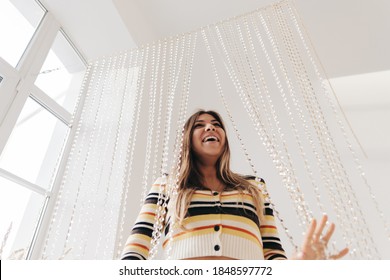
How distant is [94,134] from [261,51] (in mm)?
1491

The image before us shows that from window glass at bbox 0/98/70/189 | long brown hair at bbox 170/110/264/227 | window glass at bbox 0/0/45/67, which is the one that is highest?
window glass at bbox 0/0/45/67

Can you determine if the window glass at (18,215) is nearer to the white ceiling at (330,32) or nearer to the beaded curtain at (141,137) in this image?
the beaded curtain at (141,137)

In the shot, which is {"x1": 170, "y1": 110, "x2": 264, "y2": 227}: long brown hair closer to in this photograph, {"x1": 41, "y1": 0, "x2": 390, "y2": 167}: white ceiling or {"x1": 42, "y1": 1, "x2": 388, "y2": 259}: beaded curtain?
{"x1": 42, "y1": 1, "x2": 388, "y2": 259}: beaded curtain

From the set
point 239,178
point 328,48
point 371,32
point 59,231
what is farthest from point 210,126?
point 371,32

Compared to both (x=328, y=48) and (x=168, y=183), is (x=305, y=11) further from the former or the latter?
(x=168, y=183)

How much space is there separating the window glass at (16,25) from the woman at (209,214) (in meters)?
1.14

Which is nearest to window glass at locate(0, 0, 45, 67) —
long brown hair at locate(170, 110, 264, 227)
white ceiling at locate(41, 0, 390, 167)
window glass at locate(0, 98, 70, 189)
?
white ceiling at locate(41, 0, 390, 167)

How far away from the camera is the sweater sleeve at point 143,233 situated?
765mm

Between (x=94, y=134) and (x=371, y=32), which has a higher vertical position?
(x=371, y=32)

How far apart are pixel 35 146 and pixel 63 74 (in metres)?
0.57

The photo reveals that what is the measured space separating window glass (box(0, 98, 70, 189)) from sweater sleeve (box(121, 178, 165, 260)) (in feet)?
2.56

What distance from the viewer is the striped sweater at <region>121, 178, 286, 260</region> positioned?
0.73m

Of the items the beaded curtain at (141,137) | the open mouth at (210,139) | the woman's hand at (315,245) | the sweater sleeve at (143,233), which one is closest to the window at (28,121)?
the beaded curtain at (141,137)
